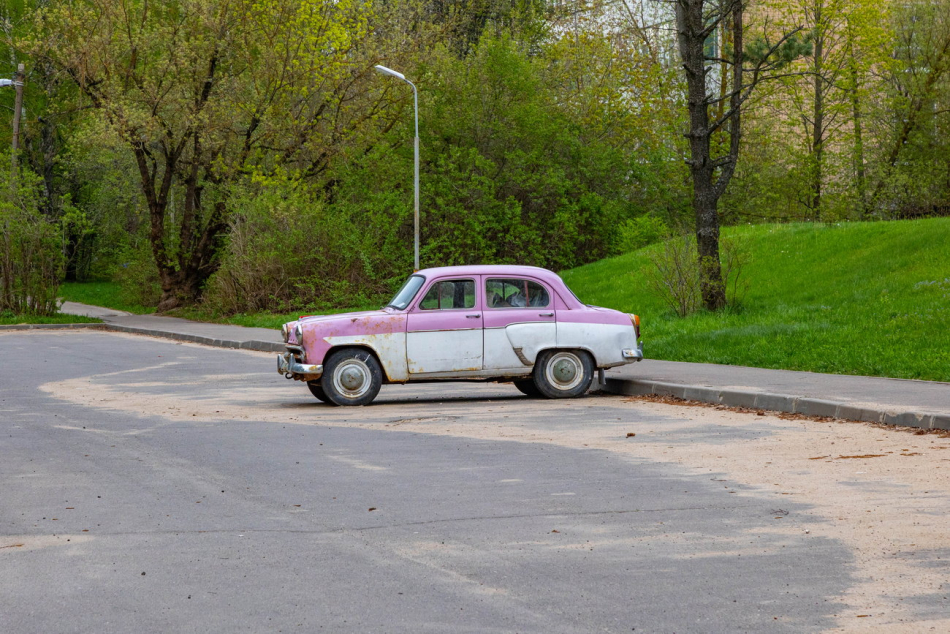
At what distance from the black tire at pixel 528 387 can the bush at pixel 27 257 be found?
76.0ft

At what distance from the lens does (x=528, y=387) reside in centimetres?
1470

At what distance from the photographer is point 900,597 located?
17.1ft

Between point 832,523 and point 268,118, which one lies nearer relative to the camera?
point 832,523

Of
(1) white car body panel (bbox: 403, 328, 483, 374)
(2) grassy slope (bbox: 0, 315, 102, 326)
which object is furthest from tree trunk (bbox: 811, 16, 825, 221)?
(1) white car body panel (bbox: 403, 328, 483, 374)

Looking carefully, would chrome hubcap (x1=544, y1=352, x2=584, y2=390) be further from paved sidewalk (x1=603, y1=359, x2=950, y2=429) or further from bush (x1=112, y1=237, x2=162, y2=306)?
bush (x1=112, y1=237, x2=162, y2=306)

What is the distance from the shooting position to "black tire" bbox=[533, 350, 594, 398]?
14.2 m

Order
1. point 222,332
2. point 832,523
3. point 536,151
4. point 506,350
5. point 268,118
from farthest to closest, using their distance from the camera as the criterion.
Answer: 1. point 536,151
2. point 268,118
3. point 222,332
4. point 506,350
5. point 832,523

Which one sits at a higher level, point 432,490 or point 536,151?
point 536,151

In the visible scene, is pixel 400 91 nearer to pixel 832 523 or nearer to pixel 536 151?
pixel 536 151

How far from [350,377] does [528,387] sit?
233 cm

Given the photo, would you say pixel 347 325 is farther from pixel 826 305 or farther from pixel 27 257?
pixel 27 257

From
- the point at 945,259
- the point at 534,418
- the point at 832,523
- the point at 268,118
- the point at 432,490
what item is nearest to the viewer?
the point at 832,523

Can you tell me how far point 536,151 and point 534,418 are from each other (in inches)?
1089

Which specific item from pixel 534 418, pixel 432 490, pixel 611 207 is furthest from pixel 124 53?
pixel 432 490
